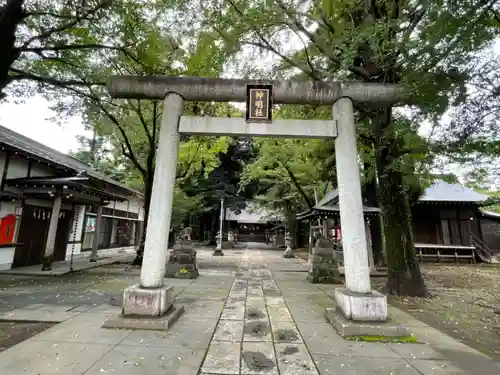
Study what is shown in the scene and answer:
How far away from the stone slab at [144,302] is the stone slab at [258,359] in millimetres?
1688

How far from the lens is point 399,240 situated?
767 cm

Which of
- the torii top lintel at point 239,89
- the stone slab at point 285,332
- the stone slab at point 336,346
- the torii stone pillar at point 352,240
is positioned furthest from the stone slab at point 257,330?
the torii top lintel at point 239,89

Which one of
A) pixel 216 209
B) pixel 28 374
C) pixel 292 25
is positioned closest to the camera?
pixel 28 374

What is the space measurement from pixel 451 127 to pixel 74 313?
25.9 ft

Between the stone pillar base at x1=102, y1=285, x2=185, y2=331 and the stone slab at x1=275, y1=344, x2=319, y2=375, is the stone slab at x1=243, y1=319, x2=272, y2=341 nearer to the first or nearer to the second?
the stone slab at x1=275, y1=344, x2=319, y2=375

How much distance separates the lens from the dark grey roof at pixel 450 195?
59.3 ft

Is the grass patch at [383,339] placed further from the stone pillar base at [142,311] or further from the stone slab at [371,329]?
the stone pillar base at [142,311]

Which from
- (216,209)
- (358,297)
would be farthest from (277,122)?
(216,209)

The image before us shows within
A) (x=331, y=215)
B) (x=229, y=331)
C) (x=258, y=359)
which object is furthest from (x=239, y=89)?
(x=331, y=215)

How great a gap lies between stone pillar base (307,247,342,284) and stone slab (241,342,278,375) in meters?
6.14

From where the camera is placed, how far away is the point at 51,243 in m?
10.3

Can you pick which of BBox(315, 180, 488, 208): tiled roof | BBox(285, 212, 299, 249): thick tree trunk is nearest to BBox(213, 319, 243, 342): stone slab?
BBox(315, 180, 488, 208): tiled roof

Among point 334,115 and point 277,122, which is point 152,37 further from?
point 334,115

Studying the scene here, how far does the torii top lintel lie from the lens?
18.8ft
